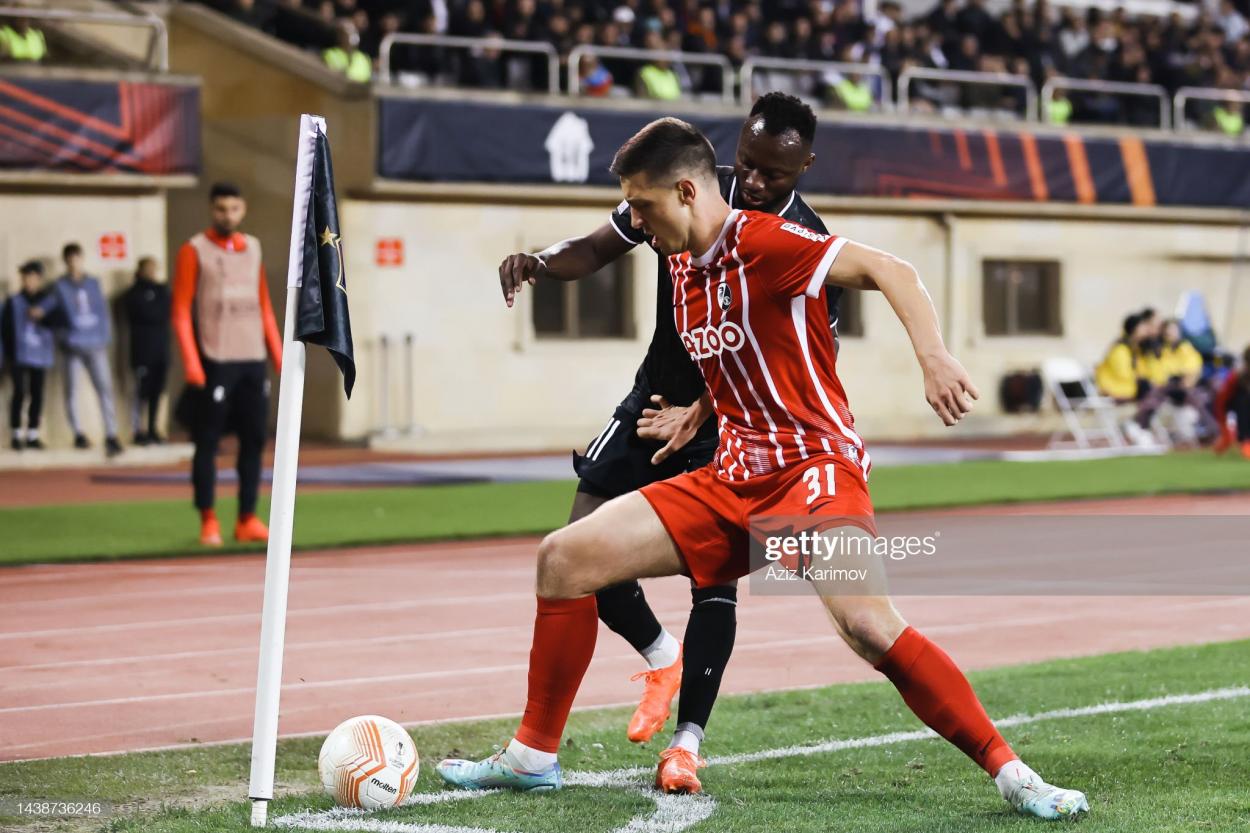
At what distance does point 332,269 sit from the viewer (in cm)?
555

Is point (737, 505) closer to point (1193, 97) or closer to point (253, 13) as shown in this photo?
point (253, 13)

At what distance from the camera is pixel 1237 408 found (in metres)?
21.0

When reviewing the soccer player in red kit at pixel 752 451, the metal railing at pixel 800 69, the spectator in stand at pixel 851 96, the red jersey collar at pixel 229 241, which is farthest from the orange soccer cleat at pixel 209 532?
the spectator in stand at pixel 851 96

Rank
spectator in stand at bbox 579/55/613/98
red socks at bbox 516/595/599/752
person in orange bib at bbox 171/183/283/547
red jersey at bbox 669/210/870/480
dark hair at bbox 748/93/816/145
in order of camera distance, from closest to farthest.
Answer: red jersey at bbox 669/210/870/480 → red socks at bbox 516/595/599/752 → dark hair at bbox 748/93/816/145 → person in orange bib at bbox 171/183/283/547 → spectator in stand at bbox 579/55/613/98

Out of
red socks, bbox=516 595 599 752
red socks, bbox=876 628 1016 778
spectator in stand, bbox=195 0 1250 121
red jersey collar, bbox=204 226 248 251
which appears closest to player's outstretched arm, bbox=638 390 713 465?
red socks, bbox=516 595 599 752

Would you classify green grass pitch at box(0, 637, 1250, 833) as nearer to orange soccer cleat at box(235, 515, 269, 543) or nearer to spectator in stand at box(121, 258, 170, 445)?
orange soccer cleat at box(235, 515, 269, 543)

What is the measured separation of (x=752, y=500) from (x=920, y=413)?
74.0 ft

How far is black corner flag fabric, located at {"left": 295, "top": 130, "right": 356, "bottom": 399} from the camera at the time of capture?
18.1 feet

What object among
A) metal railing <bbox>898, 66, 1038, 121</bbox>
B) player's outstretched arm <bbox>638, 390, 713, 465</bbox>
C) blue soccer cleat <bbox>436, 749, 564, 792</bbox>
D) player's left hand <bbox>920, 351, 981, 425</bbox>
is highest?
metal railing <bbox>898, 66, 1038, 121</bbox>

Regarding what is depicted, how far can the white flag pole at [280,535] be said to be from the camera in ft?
17.6

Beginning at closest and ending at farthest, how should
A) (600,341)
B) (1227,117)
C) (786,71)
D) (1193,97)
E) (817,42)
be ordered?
(600,341), (786,71), (817,42), (1193,97), (1227,117)

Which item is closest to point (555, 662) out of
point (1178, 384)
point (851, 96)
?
point (1178, 384)

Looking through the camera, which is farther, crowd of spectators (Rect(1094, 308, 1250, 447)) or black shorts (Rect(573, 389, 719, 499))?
crowd of spectators (Rect(1094, 308, 1250, 447))

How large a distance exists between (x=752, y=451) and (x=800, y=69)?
22179mm
